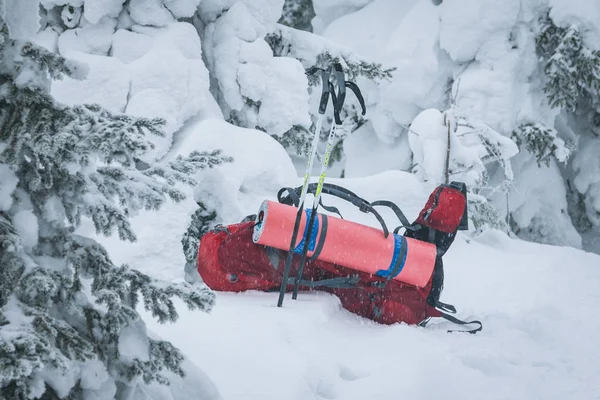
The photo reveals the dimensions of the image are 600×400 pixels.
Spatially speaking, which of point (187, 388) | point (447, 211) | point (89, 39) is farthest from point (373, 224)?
point (187, 388)

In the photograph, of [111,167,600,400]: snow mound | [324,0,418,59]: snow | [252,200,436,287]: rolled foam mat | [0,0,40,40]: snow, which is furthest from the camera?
[324,0,418,59]: snow

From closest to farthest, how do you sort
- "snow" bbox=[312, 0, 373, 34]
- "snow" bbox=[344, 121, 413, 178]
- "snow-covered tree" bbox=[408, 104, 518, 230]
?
"snow-covered tree" bbox=[408, 104, 518, 230], "snow" bbox=[344, 121, 413, 178], "snow" bbox=[312, 0, 373, 34]

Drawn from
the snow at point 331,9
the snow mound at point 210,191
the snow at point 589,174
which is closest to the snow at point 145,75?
the snow mound at point 210,191

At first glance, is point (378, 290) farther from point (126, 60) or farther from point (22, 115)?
point (126, 60)

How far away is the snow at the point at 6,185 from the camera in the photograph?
1694 mm

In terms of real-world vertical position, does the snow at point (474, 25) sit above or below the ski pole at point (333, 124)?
above

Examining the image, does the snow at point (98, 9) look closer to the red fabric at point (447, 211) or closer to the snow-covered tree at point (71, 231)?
the red fabric at point (447, 211)

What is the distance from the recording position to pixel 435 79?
13.4 m

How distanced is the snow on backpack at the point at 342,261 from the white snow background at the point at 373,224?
0.15 meters

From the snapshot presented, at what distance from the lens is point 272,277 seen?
437 cm

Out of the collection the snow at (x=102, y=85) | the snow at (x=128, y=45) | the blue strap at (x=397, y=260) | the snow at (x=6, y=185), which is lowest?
the blue strap at (x=397, y=260)

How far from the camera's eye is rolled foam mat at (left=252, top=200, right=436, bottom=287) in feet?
13.7

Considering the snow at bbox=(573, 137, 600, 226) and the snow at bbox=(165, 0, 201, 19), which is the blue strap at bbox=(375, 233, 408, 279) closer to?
the snow at bbox=(165, 0, 201, 19)

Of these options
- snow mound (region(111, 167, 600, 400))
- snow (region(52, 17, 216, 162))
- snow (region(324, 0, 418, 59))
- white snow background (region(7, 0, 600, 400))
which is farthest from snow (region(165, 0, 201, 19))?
snow mound (region(111, 167, 600, 400))
